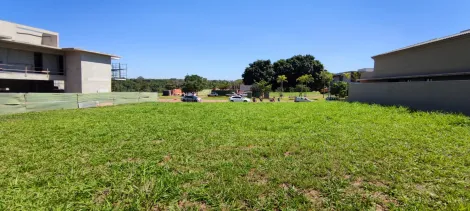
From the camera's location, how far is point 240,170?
410 centimetres

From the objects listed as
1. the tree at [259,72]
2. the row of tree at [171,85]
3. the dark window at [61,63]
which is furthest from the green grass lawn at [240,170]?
the tree at [259,72]

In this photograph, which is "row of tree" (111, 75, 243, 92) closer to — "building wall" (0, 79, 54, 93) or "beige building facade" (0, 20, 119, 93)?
"beige building facade" (0, 20, 119, 93)

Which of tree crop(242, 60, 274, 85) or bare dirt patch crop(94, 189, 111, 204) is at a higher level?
tree crop(242, 60, 274, 85)

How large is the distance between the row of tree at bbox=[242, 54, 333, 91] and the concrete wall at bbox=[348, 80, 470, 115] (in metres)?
46.1

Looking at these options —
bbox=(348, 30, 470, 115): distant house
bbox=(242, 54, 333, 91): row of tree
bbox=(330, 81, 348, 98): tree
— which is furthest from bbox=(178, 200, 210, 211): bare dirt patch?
bbox=(242, 54, 333, 91): row of tree

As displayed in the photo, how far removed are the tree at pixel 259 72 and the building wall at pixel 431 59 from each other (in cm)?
4471

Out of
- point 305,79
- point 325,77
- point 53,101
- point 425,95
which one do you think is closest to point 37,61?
point 53,101

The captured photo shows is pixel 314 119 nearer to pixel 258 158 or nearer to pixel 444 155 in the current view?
pixel 444 155

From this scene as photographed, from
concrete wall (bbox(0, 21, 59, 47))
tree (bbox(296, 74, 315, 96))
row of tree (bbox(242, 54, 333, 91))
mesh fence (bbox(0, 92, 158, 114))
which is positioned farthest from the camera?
row of tree (bbox(242, 54, 333, 91))

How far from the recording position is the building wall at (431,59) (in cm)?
1275

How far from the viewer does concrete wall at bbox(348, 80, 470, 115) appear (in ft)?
34.2

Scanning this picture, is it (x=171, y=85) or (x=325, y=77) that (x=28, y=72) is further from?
(x=325, y=77)

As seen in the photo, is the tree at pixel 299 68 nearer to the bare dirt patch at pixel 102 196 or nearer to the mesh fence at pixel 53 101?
the mesh fence at pixel 53 101

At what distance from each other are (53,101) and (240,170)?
1673 centimetres
